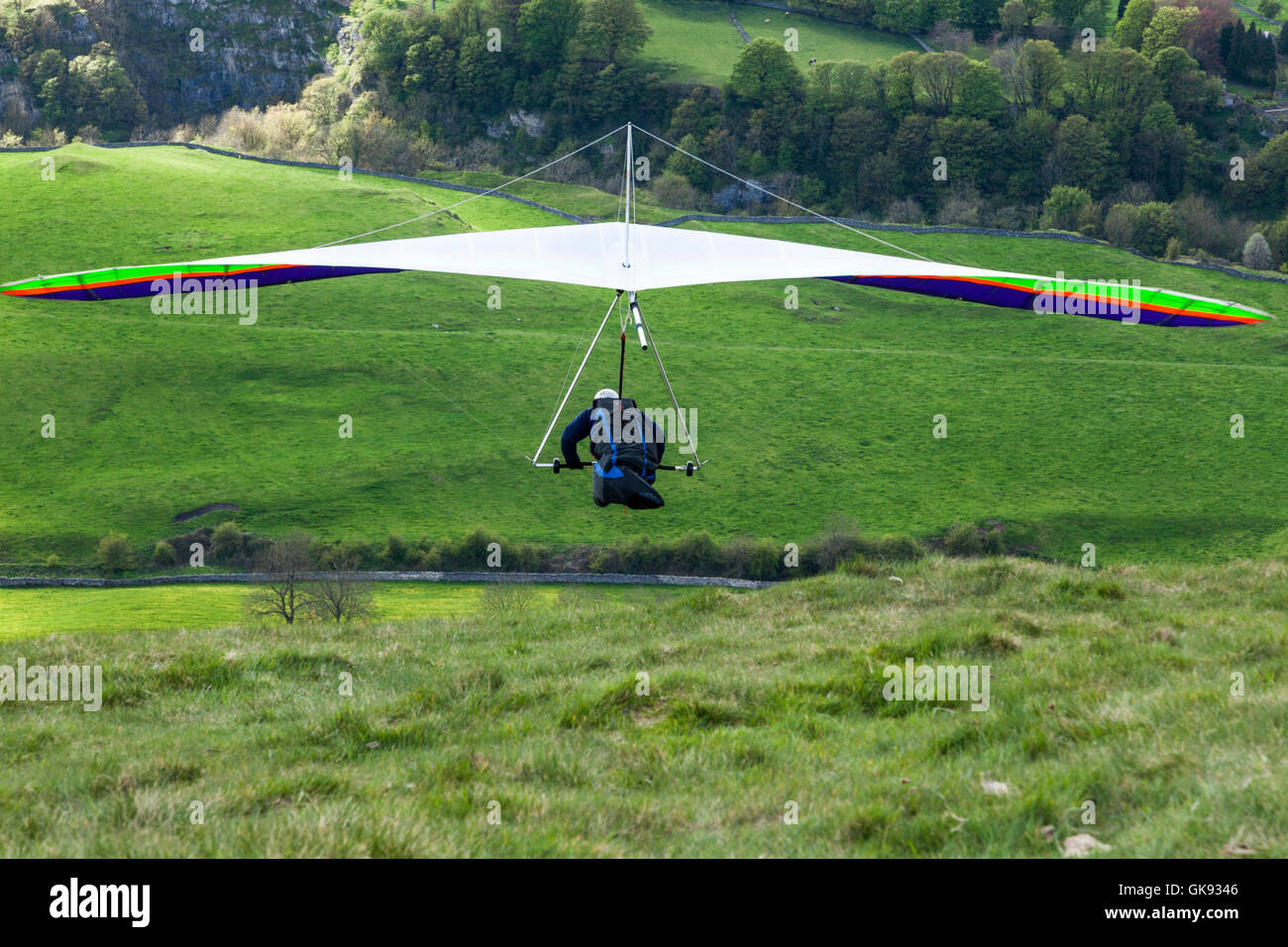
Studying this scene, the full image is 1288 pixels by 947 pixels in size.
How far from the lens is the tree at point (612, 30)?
17950 cm

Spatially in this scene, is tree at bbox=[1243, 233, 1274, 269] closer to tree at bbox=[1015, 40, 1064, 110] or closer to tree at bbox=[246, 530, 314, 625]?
tree at bbox=[1015, 40, 1064, 110]

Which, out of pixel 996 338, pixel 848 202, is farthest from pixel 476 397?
pixel 848 202

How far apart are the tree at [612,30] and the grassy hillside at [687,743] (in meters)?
185

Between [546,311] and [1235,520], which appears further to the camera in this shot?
[546,311]

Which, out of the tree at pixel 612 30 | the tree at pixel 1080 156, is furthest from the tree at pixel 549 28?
the tree at pixel 1080 156

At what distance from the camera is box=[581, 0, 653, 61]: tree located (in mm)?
179500

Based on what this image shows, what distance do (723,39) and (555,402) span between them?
422ft

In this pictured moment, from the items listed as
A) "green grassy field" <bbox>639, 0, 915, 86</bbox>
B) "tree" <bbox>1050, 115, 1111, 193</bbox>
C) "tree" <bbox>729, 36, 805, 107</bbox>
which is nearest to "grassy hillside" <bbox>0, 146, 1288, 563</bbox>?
"tree" <bbox>1050, 115, 1111, 193</bbox>

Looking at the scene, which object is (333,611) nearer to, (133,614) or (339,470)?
(133,614)

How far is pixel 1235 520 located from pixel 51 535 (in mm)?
79001

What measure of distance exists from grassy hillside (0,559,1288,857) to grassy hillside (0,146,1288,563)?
61.2 meters

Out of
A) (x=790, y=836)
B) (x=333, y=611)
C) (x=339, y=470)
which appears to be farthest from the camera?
(x=339, y=470)

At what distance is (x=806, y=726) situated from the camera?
766 centimetres

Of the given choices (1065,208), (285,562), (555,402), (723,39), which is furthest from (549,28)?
(285,562)
